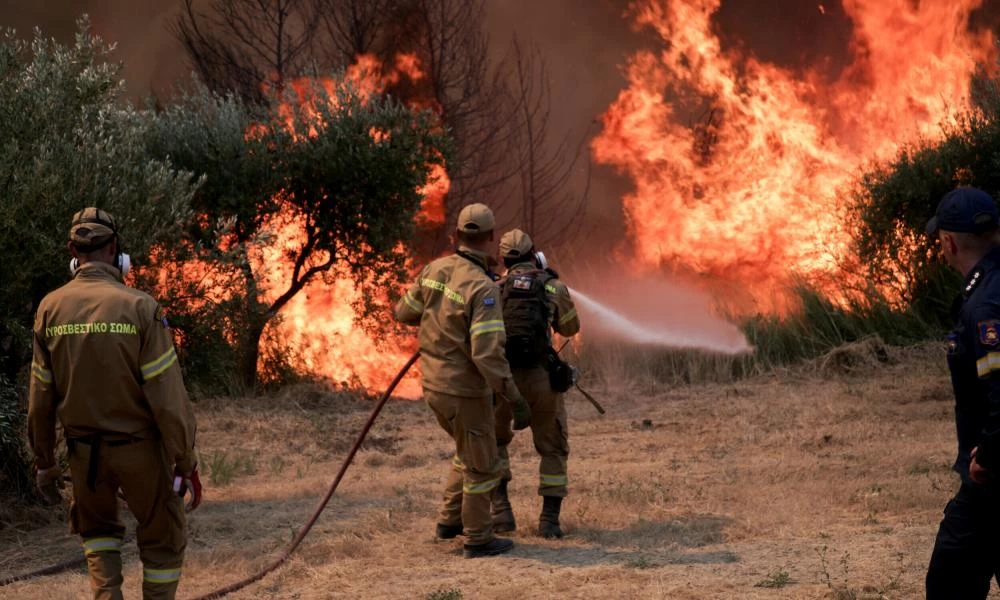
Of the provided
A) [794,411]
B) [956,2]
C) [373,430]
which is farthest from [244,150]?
[956,2]

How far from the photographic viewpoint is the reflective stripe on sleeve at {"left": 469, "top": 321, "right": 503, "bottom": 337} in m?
6.41

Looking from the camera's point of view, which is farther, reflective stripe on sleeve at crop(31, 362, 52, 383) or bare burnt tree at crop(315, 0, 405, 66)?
bare burnt tree at crop(315, 0, 405, 66)

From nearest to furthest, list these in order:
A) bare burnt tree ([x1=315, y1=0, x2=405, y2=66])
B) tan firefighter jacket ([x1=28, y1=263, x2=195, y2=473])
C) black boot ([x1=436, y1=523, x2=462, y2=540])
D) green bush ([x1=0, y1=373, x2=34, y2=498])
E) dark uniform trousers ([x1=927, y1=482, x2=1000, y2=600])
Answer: dark uniform trousers ([x1=927, y1=482, x2=1000, y2=600]) < tan firefighter jacket ([x1=28, y1=263, x2=195, y2=473]) < black boot ([x1=436, y1=523, x2=462, y2=540]) < green bush ([x1=0, y1=373, x2=34, y2=498]) < bare burnt tree ([x1=315, y1=0, x2=405, y2=66])

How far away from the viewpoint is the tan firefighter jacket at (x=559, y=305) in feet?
24.5

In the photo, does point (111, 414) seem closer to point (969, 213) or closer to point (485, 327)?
point (485, 327)

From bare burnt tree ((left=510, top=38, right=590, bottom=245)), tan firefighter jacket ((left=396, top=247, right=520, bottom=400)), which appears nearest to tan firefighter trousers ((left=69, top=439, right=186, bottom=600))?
tan firefighter jacket ((left=396, top=247, right=520, bottom=400))

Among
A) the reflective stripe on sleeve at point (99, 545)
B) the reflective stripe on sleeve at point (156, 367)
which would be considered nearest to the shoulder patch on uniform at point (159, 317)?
the reflective stripe on sleeve at point (156, 367)

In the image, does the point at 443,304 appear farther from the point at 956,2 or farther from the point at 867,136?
the point at 956,2

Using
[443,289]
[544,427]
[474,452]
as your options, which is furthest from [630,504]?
[443,289]

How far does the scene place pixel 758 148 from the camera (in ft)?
58.2

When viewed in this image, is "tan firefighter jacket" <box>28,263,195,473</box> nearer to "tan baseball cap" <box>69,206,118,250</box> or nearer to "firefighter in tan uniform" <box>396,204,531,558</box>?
"tan baseball cap" <box>69,206,118,250</box>

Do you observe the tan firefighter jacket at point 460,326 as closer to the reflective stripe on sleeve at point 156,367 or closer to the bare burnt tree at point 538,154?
the reflective stripe on sleeve at point 156,367

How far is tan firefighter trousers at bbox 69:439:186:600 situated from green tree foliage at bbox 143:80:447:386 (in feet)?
28.0

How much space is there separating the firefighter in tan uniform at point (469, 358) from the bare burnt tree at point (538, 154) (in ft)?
Answer: 45.4
